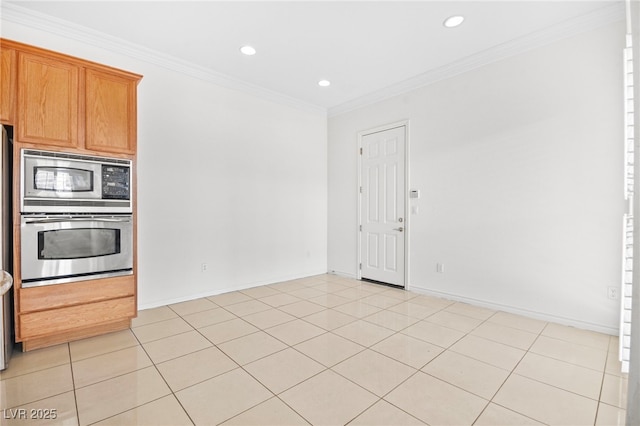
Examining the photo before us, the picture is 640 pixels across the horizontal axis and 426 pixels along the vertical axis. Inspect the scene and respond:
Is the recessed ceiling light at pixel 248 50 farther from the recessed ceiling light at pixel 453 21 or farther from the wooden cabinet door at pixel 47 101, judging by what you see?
the recessed ceiling light at pixel 453 21

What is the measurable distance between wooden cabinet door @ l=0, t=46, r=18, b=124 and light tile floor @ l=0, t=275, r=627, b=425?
1.95 m

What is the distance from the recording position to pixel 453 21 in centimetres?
306

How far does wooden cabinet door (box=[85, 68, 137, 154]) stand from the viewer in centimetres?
280

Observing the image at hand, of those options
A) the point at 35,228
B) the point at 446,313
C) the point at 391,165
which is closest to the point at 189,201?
the point at 35,228

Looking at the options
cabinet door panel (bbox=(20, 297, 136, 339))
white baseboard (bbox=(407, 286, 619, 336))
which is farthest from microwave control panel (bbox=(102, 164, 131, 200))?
white baseboard (bbox=(407, 286, 619, 336))

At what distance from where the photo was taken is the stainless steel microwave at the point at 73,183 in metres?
2.52

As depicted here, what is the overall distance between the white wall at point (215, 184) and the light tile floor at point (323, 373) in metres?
0.84

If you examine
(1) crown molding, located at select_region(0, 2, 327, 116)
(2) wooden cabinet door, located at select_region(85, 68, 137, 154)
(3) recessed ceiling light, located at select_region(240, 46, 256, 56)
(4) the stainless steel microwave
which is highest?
(3) recessed ceiling light, located at select_region(240, 46, 256, 56)

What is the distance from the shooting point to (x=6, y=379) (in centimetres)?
216

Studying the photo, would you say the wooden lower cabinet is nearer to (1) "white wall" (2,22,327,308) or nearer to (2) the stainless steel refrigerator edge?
(2) the stainless steel refrigerator edge

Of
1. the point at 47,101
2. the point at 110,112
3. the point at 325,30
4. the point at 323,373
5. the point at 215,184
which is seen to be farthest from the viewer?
the point at 215,184

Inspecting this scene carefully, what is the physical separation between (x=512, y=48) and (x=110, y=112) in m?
4.29

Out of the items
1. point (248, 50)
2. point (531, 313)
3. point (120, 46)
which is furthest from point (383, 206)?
point (120, 46)

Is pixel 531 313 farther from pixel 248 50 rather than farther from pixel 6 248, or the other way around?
pixel 6 248
